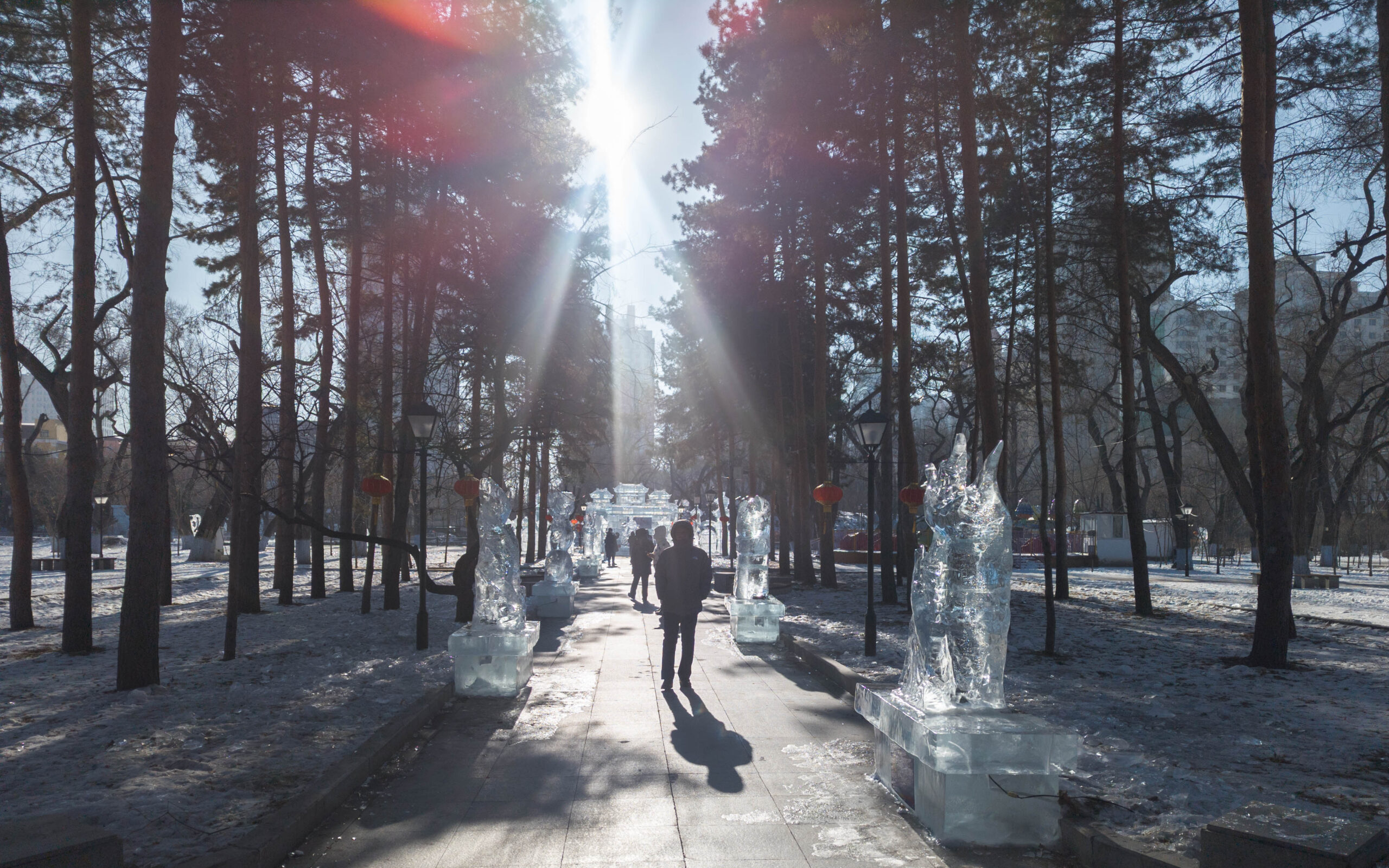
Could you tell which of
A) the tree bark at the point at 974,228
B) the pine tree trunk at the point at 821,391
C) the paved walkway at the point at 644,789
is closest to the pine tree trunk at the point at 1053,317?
the tree bark at the point at 974,228

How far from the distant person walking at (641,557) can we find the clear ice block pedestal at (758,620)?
9.25 metres

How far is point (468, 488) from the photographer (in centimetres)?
1877

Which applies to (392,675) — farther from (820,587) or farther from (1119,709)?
(820,587)

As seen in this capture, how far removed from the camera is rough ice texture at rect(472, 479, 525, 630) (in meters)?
10.6

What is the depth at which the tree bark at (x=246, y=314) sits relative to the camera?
12.5 meters

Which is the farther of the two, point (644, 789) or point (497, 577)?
point (497, 577)

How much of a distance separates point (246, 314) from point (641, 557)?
1201 centimetres

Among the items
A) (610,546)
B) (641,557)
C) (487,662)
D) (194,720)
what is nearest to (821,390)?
(641,557)

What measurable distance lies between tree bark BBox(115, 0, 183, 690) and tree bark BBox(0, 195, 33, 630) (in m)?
6.82

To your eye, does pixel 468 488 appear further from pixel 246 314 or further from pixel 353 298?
pixel 246 314

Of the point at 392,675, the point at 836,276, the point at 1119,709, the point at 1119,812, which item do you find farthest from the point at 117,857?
the point at 836,276

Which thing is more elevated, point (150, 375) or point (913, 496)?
point (150, 375)

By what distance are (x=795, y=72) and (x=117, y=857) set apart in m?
17.7

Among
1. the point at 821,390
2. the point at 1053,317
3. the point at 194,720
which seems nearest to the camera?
the point at 194,720
